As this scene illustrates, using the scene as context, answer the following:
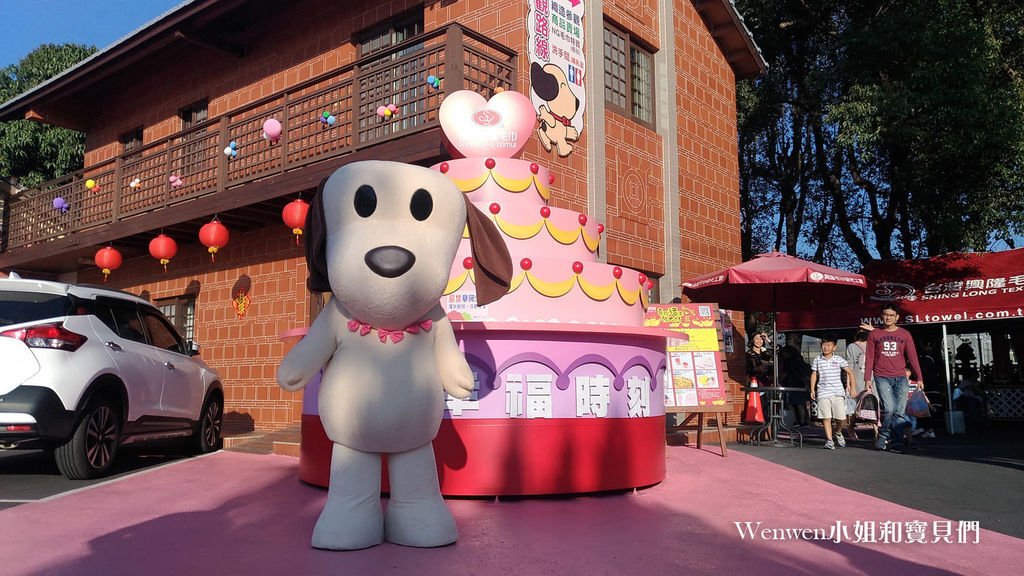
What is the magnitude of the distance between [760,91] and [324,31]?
42.1 feet

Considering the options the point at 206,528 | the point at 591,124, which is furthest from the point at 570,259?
the point at 591,124

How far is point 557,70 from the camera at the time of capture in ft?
34.1

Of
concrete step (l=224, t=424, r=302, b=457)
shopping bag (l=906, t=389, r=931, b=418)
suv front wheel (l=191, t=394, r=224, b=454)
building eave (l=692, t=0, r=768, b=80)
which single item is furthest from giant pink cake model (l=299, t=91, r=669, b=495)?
building eave (l=692, t=0, r=768, b=80)

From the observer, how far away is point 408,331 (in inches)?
170

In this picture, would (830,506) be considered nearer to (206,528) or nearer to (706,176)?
(206,528)

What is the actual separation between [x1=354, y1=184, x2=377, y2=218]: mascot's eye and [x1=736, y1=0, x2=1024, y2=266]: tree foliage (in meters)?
13.1

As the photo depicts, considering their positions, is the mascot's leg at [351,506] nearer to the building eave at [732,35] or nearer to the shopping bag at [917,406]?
the shopping bag at [917,406]

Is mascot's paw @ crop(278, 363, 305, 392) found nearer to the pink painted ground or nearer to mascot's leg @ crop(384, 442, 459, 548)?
mascot's leg @ crop(384, 442, 459, 548)

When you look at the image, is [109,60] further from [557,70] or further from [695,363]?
[695,363]

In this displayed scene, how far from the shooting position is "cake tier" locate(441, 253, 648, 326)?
597 centimetres

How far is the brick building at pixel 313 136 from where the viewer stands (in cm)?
1023

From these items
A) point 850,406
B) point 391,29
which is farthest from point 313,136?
point 850,406

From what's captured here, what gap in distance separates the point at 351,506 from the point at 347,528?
0.38 ft

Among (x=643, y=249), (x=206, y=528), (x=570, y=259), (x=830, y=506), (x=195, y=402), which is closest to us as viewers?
(x=206, y=528)
